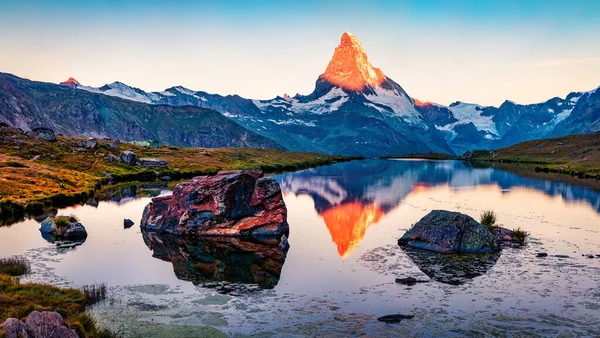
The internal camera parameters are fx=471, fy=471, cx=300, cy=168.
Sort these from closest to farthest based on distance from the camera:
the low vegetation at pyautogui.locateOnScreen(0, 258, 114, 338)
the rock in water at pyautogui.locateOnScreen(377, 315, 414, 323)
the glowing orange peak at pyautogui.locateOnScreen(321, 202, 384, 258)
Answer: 1. the low vegetation at pyautogui.locateOnScreen(0, 258, 114, 338)
2. the rock in water at pyautogui.locateOnScreen(377, 315, 414, 323)
3. the glowing orange peak at pyautogui.locateOnScreen(321, 202, 384, 258)

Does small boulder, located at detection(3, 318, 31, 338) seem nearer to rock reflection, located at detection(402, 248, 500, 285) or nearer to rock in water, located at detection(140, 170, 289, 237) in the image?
rock reflection, located at detection(402, 248, 500, 285)

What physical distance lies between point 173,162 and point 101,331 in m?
135

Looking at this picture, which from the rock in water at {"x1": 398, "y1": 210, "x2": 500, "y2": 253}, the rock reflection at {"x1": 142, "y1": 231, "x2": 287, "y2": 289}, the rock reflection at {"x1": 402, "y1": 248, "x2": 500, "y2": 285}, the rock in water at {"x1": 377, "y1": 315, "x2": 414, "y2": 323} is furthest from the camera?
the rock in water at {"x1": 398, "y1": 210, "x2": 500, "y2": 253}

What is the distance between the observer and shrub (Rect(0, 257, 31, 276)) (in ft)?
120

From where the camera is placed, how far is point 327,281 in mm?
37188

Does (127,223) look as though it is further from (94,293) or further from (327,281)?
(327,281)

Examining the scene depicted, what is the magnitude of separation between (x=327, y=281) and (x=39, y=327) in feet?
71.0

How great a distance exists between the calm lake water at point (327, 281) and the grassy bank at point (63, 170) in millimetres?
16980

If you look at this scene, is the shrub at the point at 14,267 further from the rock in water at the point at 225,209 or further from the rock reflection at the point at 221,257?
the rock in water at the point at 225,209

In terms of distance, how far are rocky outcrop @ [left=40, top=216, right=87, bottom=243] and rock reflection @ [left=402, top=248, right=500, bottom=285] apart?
35435 mm

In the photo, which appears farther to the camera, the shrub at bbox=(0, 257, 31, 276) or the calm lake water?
the shrub at bbox=(0, 257, 31, 276)

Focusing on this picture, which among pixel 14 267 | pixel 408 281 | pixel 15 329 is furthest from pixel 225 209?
pixel 15 329

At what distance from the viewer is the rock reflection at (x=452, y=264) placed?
1464 inches

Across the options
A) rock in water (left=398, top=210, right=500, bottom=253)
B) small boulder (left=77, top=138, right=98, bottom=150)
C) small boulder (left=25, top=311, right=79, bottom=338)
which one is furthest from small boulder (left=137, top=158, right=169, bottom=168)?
small boulder (left=25, top=311, right=79, bottom=338)
